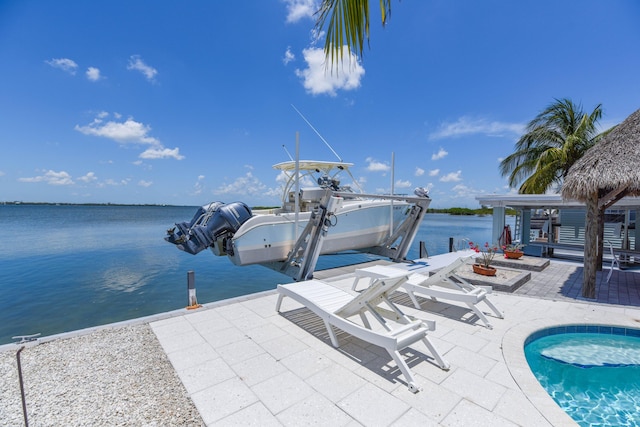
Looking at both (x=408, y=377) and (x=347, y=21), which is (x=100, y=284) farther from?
(x=347, y=21)

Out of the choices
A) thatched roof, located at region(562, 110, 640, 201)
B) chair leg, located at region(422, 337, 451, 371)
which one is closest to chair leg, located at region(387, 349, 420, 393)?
chair leg, located at region(422, 337, 451, 371)

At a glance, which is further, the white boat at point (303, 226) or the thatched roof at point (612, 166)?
the white boat at point (303, 226)

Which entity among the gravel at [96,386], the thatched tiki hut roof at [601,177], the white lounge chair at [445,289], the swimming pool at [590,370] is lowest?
the swimming pool at [590,370]

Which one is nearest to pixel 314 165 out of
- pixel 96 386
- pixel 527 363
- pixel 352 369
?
pixel 352 369

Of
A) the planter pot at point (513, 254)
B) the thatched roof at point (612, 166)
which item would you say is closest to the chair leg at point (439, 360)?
the thatched roof at point (612, 166)

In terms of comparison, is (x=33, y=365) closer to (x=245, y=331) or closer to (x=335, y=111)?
(x=245, y=331)

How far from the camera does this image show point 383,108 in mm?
13969

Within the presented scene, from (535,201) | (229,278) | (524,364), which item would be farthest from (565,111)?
(229,278)

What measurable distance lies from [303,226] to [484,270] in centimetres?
517

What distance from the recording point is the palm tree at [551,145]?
1461cm

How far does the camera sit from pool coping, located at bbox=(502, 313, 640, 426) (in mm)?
2225

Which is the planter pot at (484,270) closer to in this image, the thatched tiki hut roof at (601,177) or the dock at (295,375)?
the thatched tiki hut roof at (601,177)

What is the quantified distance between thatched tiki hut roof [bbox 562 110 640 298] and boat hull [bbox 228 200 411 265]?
5.12 m

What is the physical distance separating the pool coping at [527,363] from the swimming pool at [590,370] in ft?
0.25
